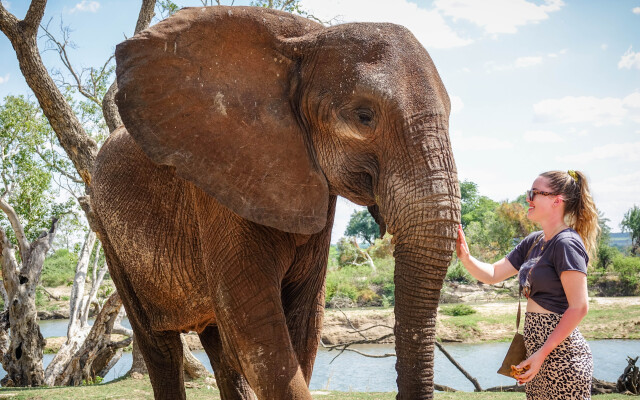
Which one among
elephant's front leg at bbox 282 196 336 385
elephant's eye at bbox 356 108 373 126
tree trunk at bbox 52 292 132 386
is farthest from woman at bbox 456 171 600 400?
tree trunk at bbox 52 292 132 386

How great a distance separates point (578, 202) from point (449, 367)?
1381cm

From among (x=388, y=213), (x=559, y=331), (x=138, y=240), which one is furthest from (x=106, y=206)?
(x=559, y=331)

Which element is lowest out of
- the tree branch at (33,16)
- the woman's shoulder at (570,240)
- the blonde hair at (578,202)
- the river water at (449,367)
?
the river water at (449,367)

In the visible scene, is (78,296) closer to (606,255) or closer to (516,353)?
(516,353)

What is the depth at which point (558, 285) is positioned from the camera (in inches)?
140

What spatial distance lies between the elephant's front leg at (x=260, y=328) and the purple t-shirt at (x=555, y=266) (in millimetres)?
1394

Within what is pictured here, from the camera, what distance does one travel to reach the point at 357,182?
3367mm

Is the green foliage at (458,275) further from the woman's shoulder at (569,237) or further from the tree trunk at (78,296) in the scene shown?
the woman's shoulder at (569,237)

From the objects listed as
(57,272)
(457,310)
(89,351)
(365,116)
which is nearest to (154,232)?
(365,116)

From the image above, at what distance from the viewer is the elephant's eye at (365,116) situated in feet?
10.6

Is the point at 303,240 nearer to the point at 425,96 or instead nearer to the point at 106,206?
the point at 425,96

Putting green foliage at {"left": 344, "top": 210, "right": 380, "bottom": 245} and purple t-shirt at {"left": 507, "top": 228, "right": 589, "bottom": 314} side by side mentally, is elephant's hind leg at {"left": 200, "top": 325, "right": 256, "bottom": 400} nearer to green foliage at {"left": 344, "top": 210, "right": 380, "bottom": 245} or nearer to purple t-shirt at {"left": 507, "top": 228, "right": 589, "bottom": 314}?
purple t-shirt at {"left": 507, "top": 228, "right": 589, "bottom": 314}

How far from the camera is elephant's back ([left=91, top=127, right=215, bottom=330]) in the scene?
14.1ft

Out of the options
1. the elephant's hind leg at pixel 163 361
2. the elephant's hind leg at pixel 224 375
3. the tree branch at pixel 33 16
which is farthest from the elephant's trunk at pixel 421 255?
the tree branch at pixel 33 16
